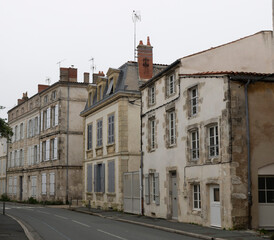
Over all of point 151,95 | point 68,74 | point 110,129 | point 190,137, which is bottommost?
A: point 190,137

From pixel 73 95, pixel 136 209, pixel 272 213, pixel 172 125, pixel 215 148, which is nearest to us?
pixel 272 213

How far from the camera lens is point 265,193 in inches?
605

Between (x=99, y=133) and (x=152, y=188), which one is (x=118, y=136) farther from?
(x=152, y=188)

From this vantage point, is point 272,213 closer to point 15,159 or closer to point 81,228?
point 81,228

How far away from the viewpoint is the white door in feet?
51.6

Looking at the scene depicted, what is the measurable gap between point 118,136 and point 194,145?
30.3 ft

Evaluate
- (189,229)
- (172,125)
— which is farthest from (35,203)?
(189,229)

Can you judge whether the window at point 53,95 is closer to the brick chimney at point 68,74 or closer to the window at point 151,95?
the brick chimney at point 68,74

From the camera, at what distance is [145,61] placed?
28.0 m

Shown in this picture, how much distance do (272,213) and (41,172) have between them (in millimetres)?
30142

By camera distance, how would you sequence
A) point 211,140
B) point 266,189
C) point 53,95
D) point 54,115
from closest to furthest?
point 266,189 → point 211,140 → point 54,115 → point 53,95

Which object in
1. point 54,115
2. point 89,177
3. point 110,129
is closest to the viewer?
point 110,129

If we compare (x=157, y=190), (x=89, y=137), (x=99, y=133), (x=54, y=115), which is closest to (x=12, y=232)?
(x=157, y=190)

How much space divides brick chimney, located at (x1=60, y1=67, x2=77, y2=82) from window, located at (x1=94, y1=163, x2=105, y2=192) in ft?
38.7
